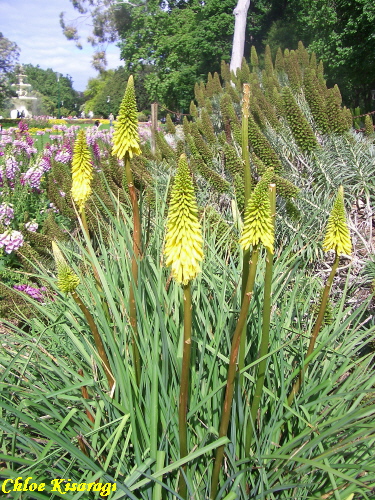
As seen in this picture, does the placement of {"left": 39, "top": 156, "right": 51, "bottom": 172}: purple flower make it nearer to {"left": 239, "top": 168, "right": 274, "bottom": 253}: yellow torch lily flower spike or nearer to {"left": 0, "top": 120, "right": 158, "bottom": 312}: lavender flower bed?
{"left": 0, "top": 120, "right": 158, "bottom": 312}: lavender flower bed

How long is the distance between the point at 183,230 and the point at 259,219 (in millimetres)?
230

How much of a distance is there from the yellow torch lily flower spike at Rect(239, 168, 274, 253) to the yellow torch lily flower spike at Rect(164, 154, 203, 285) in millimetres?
151

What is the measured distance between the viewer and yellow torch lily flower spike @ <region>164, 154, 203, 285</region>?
1.28 metres

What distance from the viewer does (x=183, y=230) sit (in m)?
1.32

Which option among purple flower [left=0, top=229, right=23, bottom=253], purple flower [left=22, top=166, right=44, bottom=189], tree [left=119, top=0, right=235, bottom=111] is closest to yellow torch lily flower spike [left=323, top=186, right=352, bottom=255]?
purple flower [left=0, top=229, right=23, bottom=253]

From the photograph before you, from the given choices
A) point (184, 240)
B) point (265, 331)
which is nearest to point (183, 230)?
point (184, 240)

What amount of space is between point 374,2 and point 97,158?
13.2 m

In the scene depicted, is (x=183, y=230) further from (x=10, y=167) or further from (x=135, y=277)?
(x=10, y=167)

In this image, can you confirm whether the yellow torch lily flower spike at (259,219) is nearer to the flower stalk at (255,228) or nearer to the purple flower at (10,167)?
the flower stalk at (255,228)

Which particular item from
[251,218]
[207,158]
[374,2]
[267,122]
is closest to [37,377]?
[251,218]

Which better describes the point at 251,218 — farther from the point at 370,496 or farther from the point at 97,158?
the point at 97,158

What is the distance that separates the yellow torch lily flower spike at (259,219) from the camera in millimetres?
1301

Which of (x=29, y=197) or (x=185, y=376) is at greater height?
(x=29, y=197)

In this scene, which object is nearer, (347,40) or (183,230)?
(183,230)
